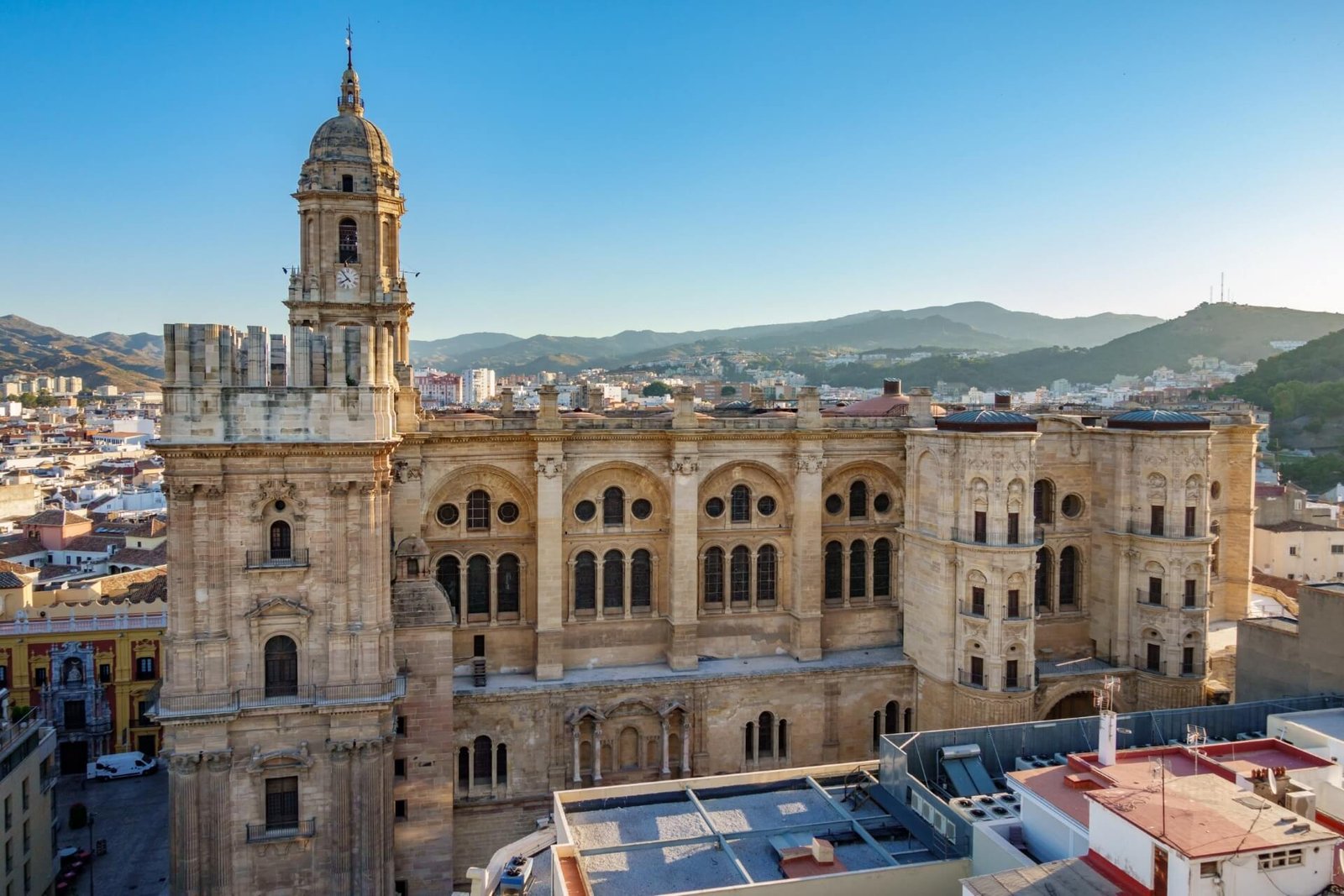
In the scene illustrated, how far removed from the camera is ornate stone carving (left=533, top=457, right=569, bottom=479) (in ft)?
116

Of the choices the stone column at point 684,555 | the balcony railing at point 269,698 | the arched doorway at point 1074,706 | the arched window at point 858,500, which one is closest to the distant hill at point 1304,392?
the arched doorway at point 1074,706

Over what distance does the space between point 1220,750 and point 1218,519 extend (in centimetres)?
2379

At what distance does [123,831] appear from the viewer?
41062mm

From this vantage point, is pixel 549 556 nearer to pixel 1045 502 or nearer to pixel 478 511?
pixel 478 511

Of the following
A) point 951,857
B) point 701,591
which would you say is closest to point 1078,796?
point 951,857

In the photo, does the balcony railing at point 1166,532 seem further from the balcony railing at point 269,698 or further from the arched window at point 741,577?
the balcony railing at point 269,698

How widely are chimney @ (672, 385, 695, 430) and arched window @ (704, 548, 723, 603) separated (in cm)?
554

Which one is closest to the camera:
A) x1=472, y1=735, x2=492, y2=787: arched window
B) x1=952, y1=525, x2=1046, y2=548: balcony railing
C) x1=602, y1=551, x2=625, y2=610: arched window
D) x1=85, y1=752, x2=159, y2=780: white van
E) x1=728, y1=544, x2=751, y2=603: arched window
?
x1=472, y1=735, x2=492, y2=787: arched window

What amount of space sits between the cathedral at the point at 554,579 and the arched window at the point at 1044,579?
0.15m

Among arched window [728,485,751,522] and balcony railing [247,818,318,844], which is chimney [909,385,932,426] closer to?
arched window [728,485,751,522]

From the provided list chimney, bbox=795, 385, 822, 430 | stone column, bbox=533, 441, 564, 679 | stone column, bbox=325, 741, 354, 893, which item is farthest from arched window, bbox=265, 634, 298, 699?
chimney, bbox=795, 385, 822, 430

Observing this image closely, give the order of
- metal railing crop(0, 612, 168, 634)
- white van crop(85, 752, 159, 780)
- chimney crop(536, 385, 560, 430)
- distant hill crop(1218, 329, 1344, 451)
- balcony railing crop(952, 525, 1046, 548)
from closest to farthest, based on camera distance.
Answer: balcony railing crop(952, 525, 1046, 548), chimney crop(536, 385, 560, 430), white van crop(85, 752, 159, 780), metal railing crop(0, 612, 168, 634), distant hill crop(1218, 329, 1344, 451)

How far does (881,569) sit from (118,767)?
37949 mm

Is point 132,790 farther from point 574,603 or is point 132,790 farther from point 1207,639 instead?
point 1207,639
